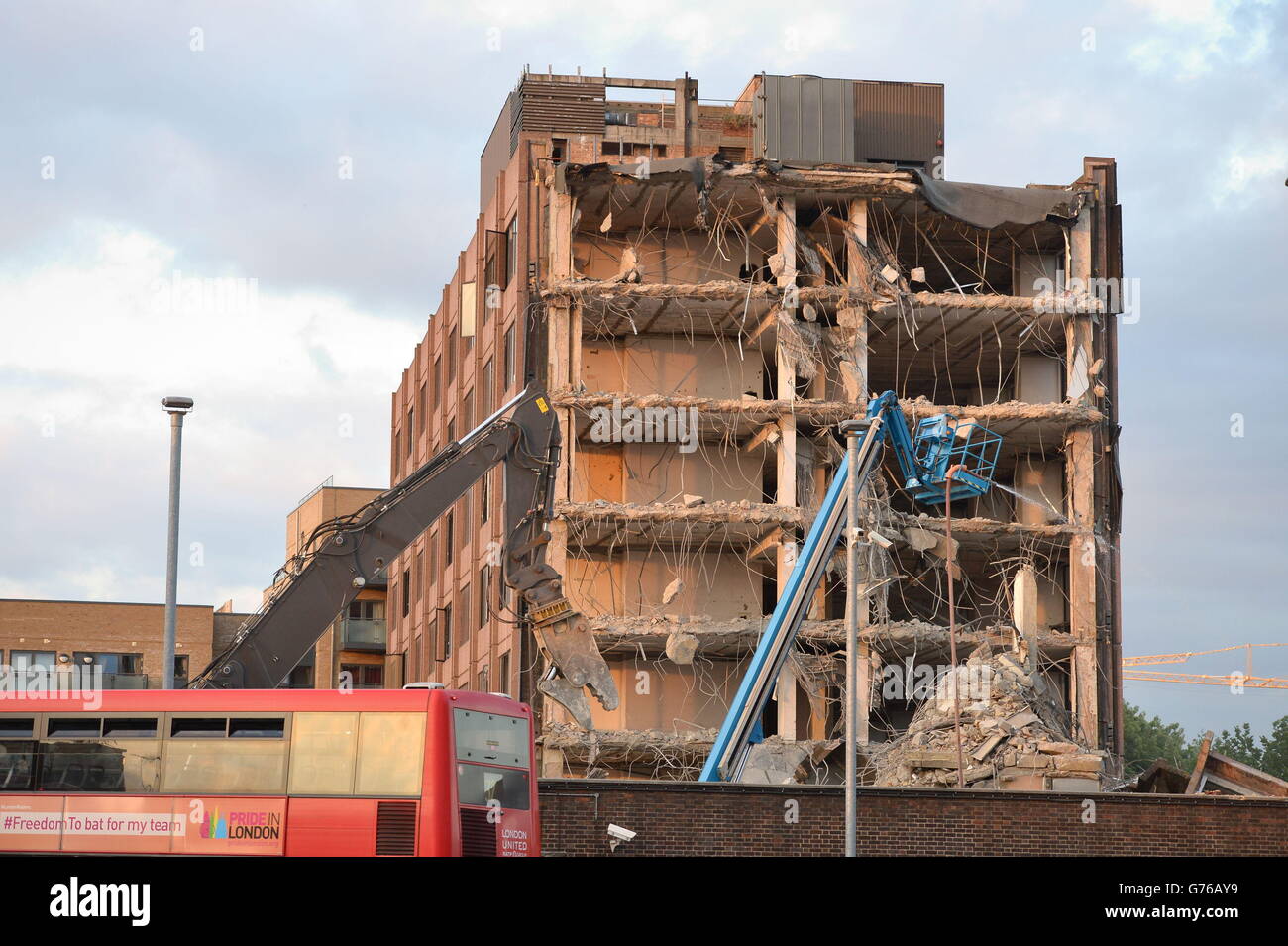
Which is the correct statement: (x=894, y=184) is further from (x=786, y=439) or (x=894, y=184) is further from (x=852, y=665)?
(x=852, y=665)

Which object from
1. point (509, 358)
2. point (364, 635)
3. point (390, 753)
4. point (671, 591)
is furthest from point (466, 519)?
point (390, 753)

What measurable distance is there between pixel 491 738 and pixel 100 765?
507 cm

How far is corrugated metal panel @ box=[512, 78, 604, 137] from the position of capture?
51.9m

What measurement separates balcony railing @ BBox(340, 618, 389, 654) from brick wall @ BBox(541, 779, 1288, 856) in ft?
168

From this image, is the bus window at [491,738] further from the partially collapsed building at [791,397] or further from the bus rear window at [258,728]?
the partially collapsed building at [791,397]

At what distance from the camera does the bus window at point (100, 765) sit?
20.5 metres

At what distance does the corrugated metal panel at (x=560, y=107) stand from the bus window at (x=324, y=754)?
34664mm

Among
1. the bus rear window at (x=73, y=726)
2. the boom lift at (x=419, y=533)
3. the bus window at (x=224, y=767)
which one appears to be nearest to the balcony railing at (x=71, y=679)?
the boom lift at (x=419, y=533)

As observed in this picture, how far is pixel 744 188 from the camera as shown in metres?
46.0

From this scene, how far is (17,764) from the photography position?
20.9 metres

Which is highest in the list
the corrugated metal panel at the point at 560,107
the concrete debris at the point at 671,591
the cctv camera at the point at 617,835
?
the corrugated metal panel at the point at 560,107
